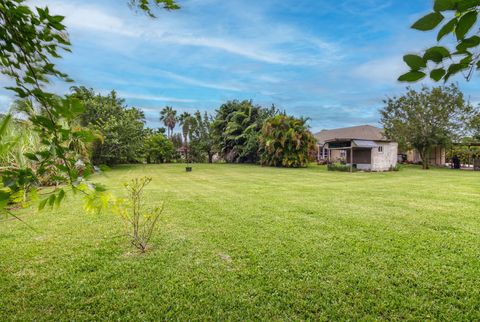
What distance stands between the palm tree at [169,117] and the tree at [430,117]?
37964 millimetres

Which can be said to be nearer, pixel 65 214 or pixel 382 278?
pixel 382 278

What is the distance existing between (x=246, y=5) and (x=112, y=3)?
2904mm

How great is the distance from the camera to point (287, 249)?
3984 millimetres

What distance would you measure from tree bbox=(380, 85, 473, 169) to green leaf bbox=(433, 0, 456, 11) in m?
26.2

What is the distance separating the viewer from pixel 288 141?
22891 mm

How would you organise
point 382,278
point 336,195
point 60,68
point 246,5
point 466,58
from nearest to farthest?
point 466,58
point 60,68
point 382,278
point 246,5
point 336,195

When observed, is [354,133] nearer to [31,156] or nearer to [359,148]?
[359,148]

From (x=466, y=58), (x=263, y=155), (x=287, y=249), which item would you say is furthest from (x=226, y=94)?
(x=466, y=58)

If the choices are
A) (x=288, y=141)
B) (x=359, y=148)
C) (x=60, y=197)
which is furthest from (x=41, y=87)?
(x=359, y=148)

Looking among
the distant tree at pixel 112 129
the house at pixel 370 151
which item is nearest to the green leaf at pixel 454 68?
the house at pixel 370 151

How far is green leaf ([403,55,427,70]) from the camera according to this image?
2.99 feet

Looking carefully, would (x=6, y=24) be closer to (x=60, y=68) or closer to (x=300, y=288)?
(x=60, y=68)

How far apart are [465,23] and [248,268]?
10.3ft

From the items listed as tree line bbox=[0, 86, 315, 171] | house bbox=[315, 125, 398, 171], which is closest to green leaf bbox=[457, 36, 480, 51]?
tree line bbox=[0, 86, 315, 171]
